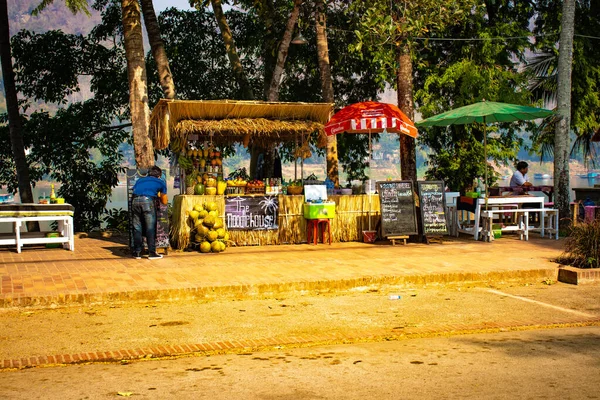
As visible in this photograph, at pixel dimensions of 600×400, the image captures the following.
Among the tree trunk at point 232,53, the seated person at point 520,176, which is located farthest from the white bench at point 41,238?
the seated person at point 520,176

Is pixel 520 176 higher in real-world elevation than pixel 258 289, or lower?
higher

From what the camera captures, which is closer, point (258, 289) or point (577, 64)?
point (258, 289)

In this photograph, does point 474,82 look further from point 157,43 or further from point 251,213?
point 251,213

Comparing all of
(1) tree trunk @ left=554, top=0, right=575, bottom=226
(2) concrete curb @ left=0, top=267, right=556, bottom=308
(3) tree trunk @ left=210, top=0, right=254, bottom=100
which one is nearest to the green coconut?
(2) concrete curb @ left=0, top=267, right=556, bottom=308

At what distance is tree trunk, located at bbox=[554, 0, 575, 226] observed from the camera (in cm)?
1678

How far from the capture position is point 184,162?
48.4ft

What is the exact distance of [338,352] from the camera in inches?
265

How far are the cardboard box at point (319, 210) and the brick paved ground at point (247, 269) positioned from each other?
63 centimetres

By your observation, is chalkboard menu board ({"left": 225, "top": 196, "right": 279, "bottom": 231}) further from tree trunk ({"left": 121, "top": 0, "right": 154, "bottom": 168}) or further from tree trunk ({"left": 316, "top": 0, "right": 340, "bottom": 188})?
tree trunk ({"left": 316, "top": 0, "right": 340, "bottom": 188})

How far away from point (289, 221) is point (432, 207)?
2991mm

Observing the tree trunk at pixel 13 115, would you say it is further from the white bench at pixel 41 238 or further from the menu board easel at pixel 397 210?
the menu board easel at pixel 397 210

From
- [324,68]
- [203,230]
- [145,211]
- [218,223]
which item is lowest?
[203,230]

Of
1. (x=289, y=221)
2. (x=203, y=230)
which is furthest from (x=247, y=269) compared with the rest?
(x=289, y=221)

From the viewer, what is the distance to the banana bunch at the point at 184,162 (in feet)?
48.4
